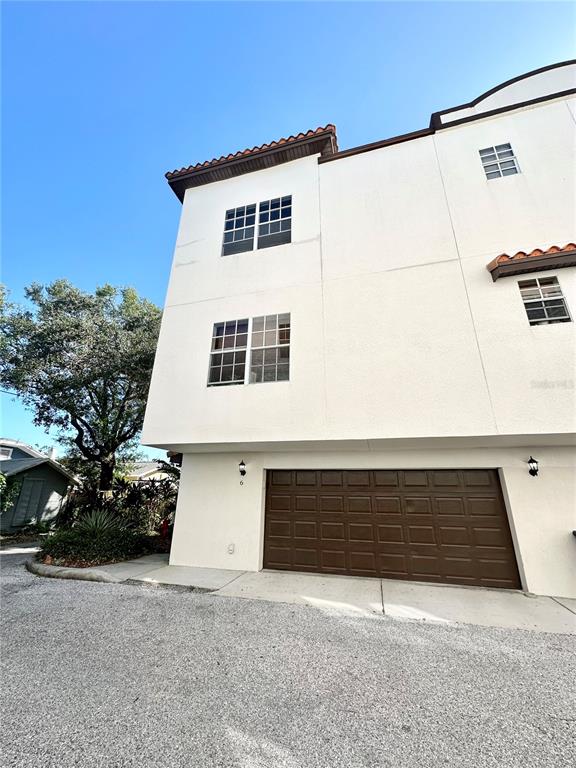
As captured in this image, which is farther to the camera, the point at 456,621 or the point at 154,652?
the point at 456,621

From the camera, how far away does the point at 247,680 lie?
296 cm

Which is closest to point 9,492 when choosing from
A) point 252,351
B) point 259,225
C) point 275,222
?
point 252,351

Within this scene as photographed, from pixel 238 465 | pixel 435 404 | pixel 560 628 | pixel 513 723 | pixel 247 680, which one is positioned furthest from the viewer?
pixel 238 465

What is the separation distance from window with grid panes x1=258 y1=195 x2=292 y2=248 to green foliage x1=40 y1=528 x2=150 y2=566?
8.57m

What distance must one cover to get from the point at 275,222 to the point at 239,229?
106 centimetres

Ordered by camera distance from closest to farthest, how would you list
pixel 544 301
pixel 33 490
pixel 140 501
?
pixel 544 301 < pixel 140 501 < pixel 33 490

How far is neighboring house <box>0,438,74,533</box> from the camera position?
1471 cm

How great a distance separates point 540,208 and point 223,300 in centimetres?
748

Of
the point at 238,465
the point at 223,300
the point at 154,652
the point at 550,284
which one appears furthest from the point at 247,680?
the point at 550,284

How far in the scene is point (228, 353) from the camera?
24.7ft

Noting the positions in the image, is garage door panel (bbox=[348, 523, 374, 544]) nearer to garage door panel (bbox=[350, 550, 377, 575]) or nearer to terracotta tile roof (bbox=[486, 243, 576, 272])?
garage door panel (bbox=[350, 550, 377, 575])

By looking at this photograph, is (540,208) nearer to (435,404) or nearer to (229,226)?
(435,404)

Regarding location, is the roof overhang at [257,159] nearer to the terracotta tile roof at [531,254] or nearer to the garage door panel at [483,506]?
the terracotta tile roof at [531,254]

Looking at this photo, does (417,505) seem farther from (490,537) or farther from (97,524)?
(97,524)
